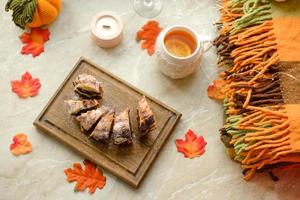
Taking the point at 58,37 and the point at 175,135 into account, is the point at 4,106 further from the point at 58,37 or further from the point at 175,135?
the point at 175,135

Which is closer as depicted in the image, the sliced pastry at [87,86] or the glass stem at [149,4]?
the sliced pastry at [87,86]

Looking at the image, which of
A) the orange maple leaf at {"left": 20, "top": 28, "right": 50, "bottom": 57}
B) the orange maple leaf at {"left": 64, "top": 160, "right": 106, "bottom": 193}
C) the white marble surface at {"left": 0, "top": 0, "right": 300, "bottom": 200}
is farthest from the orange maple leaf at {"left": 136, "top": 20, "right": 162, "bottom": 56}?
the orange maple leaf at {"left": 64, "top": 160, "right": 106, "bottom": 193}

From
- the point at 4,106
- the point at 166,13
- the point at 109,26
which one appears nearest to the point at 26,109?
the point at 4,106

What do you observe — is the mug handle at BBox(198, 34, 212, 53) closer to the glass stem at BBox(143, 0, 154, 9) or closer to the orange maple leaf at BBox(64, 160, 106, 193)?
the glass stem at BBox(143, 0, 154, 9)

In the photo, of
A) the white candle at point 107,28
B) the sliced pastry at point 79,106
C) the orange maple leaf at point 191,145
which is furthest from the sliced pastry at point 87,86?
the orange maple leaf at point 191,145

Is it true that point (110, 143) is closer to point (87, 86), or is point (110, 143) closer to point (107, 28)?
point (87, 86)

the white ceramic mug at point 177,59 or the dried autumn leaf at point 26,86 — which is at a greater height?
the white ceramic mug at point 177,59

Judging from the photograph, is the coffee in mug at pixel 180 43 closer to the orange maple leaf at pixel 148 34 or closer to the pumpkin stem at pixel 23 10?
the orange maple leaf at pixel 148 34
